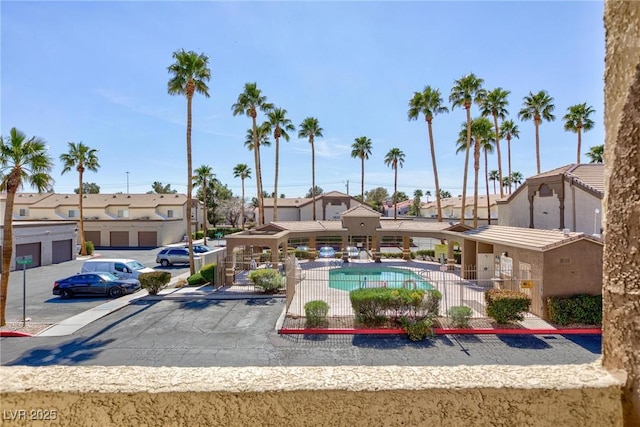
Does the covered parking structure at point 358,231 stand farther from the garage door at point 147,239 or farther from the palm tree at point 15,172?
the garage door at point 147,239

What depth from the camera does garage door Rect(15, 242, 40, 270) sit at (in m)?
29.8

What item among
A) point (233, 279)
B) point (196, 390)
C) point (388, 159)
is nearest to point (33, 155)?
point (233, 279)

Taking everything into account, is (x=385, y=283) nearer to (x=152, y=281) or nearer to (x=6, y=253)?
(x=152, y=281)

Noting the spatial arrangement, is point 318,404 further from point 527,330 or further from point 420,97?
point 420,97

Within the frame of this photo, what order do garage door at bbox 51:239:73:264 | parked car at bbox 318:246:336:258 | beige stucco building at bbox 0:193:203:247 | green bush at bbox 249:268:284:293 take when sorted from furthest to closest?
beige stucco building at bbox 0:193:203:247, parked car at bbox 318:246:336:258, garage door at bbox 51:239:73:264, green bush at bbox 249:268:284:293

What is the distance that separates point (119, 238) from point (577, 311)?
167 feet

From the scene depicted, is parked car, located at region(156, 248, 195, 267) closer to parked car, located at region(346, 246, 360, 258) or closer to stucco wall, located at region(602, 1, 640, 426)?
parked car, located at region(346, 246, 360, 258)

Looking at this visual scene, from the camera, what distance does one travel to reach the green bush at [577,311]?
14.6 m

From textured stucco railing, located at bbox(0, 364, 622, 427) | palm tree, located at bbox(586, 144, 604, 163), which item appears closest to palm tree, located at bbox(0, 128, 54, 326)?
textured stucco railing, located at bbox(0, 364, 622, 427)

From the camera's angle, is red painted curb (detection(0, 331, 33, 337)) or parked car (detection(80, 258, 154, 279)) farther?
parked car (detection(80, 258, 154, 279))

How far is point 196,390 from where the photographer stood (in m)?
2.04

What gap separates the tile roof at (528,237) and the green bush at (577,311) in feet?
8.26

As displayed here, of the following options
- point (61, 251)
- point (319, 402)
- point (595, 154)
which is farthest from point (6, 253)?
point (595, 154)

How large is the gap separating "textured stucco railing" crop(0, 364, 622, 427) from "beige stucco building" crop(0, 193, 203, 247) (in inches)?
1893
